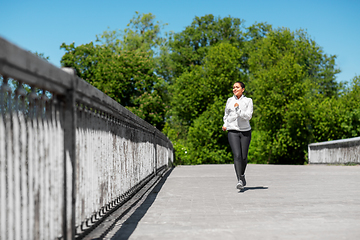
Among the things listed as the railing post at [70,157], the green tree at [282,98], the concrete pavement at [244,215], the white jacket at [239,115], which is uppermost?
the green tree at [282,98]

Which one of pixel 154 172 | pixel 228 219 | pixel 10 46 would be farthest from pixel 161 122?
pixel 10 46

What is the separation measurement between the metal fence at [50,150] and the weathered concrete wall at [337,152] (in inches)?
632

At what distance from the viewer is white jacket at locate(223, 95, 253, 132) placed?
789 cm

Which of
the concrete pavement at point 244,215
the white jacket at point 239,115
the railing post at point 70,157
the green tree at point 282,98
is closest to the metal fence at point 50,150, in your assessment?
the railing post at point 70,157

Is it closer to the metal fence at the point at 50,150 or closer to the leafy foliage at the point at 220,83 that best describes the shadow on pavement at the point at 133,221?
the metal fence at the point at 50,150

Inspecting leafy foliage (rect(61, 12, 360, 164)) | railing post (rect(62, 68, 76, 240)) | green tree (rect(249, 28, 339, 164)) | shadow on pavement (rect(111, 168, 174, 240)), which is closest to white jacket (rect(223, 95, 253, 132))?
shadow on pavement (rect(111, 168, 174, 240))

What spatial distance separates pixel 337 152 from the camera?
2133 cm

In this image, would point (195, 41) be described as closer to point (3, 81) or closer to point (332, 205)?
point (332, 205)

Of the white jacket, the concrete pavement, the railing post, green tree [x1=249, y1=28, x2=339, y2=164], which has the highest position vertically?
green tree [x1=249, y1=28, x2=339, y2=164]

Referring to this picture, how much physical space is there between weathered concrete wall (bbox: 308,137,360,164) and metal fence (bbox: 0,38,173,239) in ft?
52.7

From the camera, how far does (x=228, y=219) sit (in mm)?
4973

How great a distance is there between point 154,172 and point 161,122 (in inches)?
1398

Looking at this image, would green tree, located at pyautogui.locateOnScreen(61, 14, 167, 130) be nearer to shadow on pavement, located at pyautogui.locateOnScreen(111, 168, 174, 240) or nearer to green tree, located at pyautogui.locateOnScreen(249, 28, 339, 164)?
green tree, located at pyautogui.locateOnScreen(249, 28, 339, 164)

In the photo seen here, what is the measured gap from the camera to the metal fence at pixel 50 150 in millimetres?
2299
